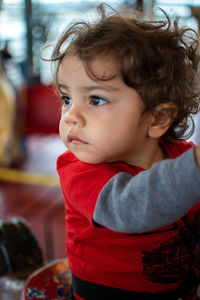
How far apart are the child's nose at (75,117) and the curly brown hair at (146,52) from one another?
2.6 inches

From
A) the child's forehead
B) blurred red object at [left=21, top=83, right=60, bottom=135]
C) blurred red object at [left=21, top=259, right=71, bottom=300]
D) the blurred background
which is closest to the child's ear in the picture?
the child's forehead

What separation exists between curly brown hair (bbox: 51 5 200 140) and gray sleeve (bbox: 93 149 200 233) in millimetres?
181

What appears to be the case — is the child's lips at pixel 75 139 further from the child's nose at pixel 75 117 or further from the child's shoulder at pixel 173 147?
the child's shoulder at pixel 173 147

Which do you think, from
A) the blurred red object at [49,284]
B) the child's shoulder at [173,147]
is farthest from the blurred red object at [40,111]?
the child's shoulder at [173,147]

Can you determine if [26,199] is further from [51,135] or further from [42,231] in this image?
[51,135]

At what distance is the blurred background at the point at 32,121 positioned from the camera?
2053 millimetres

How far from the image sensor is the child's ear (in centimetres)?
66

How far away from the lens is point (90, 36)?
2.01 feet

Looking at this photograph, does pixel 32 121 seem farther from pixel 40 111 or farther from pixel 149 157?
pixel 149 157

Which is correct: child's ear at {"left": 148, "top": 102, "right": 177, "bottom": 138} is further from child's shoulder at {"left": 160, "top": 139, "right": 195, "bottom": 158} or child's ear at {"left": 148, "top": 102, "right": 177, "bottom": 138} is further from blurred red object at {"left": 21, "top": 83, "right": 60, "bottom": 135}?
blurred red object at {"left": 21, "top": 83, "right": 60, "bottom": 135}

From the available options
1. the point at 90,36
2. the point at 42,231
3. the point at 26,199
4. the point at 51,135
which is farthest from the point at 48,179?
the point at 90,36

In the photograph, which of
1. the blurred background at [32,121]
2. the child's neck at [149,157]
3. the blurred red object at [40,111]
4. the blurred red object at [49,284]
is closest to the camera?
the child's neck at [149,157]

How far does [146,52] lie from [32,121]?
3092mm

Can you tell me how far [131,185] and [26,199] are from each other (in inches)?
75.1
